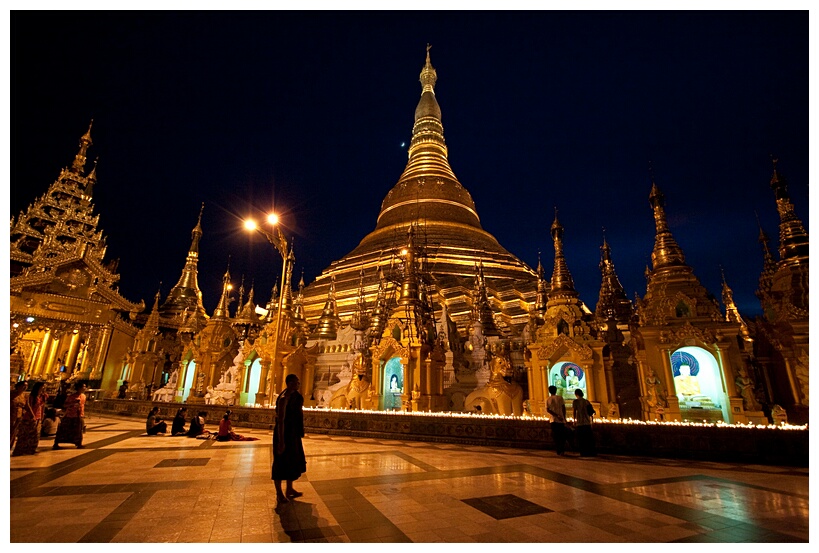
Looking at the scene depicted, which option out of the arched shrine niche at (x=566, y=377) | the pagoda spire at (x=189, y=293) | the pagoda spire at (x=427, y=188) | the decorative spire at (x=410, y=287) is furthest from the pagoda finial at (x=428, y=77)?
the arched shrine niche at (x=566, y=377)

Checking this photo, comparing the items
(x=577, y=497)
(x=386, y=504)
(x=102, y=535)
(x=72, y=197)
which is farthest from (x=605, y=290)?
(x=72, y=197)

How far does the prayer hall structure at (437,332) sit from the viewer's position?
41.4 ft

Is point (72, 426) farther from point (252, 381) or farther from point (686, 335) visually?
point (686, 335)

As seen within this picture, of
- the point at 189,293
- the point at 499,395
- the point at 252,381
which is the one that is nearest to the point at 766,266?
the point at 499,395

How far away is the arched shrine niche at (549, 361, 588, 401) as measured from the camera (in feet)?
46.4

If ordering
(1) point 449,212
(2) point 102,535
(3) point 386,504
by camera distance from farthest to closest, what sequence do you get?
(1) point 449,212 < (3) point 386,504 < (2) point 102,535

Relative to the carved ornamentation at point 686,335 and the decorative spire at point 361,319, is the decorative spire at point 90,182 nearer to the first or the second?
the decorative spire at point 361,319

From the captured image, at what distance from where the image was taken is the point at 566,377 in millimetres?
14336

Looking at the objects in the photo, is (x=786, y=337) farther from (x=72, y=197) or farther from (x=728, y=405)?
(x=72, y=197)

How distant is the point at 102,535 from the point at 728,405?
14.5m

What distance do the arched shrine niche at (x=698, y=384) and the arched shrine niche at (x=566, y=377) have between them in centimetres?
283

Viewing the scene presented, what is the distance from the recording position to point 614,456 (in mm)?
7996

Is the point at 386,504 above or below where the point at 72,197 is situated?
below

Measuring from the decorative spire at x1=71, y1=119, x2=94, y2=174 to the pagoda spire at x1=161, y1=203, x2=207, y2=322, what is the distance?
10993 mm
